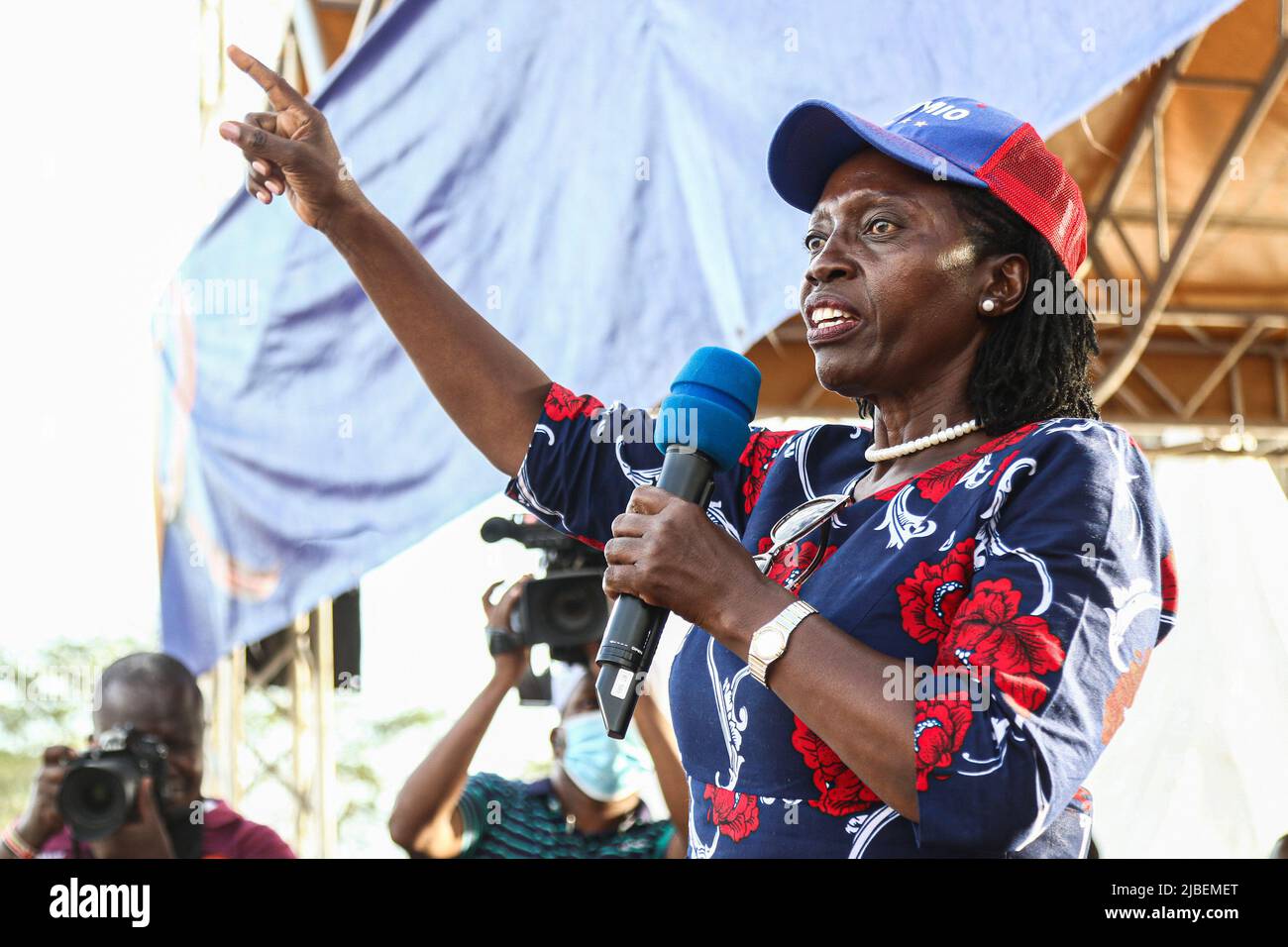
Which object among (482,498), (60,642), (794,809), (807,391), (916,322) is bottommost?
(794,809)

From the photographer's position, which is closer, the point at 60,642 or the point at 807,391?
the point at 807,391

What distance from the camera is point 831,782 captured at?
1404mm

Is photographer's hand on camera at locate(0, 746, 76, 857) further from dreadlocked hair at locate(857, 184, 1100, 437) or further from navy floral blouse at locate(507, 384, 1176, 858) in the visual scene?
dreadlocked hair at locate(857, 184, 1100, 437)

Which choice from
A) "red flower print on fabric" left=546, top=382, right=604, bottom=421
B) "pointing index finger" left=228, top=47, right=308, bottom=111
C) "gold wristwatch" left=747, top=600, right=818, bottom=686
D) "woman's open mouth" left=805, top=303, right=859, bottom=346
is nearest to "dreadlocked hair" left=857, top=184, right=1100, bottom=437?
"woman's open mouth" left=805, top=303, right=859, bottom=346

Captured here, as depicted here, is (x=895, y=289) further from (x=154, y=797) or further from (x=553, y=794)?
(x=553, y=794)

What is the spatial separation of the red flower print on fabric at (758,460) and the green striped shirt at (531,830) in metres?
1.93

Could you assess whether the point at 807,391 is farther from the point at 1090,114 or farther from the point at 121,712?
the point at 121,712

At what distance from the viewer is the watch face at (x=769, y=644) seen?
1308 mm

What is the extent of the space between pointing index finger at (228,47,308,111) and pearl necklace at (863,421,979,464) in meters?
0.96

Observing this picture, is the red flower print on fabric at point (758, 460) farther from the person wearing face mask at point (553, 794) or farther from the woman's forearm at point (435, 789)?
the woman's forearm at point (435, 789)

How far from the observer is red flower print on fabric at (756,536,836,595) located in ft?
5.12
